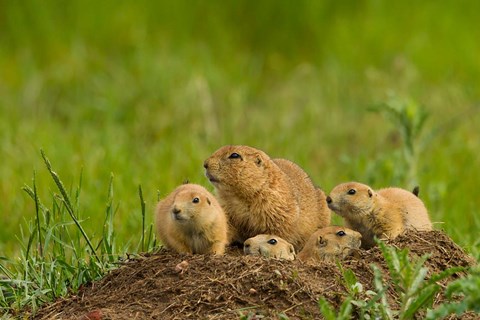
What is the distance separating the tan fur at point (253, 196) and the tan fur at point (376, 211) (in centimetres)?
30

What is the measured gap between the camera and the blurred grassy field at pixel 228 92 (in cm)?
973

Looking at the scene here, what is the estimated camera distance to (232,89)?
1269 centimetres

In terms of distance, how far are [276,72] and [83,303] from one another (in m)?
8.48

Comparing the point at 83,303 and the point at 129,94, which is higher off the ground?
the point at 129,94

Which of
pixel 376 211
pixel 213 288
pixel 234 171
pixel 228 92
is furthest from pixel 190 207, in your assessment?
pixel 228 92

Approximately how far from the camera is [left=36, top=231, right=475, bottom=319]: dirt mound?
214 inches

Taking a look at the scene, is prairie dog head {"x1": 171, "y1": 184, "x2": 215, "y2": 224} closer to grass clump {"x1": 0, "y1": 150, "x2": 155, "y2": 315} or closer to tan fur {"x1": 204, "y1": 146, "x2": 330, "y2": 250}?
grass clump {"x1": 0, "y1": 150, "x2": 155, "y2": 315}

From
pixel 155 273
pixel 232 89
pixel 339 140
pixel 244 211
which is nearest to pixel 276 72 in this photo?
pixel 232 89

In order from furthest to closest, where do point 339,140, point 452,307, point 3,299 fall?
point 339,140 → point 3,299 → point 452,307

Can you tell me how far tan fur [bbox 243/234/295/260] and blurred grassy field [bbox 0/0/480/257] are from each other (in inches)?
86.1

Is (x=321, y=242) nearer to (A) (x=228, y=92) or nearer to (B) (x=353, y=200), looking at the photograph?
(B) (x=353, y=200)

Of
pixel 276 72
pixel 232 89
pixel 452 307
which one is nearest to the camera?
pixel 452 307

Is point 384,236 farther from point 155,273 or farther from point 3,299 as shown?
point 3,299

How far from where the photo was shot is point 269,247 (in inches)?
245
